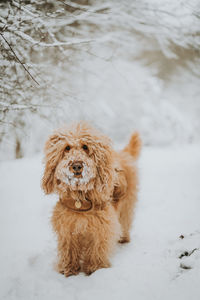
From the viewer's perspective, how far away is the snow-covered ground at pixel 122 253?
2180 mm

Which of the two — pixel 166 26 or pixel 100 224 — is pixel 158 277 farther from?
pixel 166 26

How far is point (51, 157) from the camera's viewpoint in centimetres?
260

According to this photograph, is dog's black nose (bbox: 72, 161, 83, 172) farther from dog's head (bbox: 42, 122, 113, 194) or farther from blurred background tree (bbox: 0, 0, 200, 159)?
blurred background tree (bbox: 0, 0, 200, 159)

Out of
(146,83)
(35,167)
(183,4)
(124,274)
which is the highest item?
(183,4)

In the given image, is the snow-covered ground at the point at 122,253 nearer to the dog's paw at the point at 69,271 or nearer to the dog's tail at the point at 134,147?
the dog's paw at the point at 69,271

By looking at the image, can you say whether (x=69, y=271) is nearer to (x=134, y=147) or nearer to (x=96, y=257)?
(x=96, y=257)

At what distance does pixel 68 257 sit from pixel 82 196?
833 millimetres

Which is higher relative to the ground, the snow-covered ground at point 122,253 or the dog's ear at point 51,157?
the dog's ear at point 51,157

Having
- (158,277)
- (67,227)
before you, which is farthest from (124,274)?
(67,227)

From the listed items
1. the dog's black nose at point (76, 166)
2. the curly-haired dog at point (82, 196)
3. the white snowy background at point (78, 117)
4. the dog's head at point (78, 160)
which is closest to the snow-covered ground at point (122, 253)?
the white snowy background at point (78, 117)

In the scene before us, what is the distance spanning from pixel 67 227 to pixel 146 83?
19.4 ft

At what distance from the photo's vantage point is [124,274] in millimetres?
2432

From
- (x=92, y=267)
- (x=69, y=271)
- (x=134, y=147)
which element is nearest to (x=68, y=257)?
(x=69, y=271)

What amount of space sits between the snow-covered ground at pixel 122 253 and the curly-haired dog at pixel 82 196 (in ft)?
0.77
